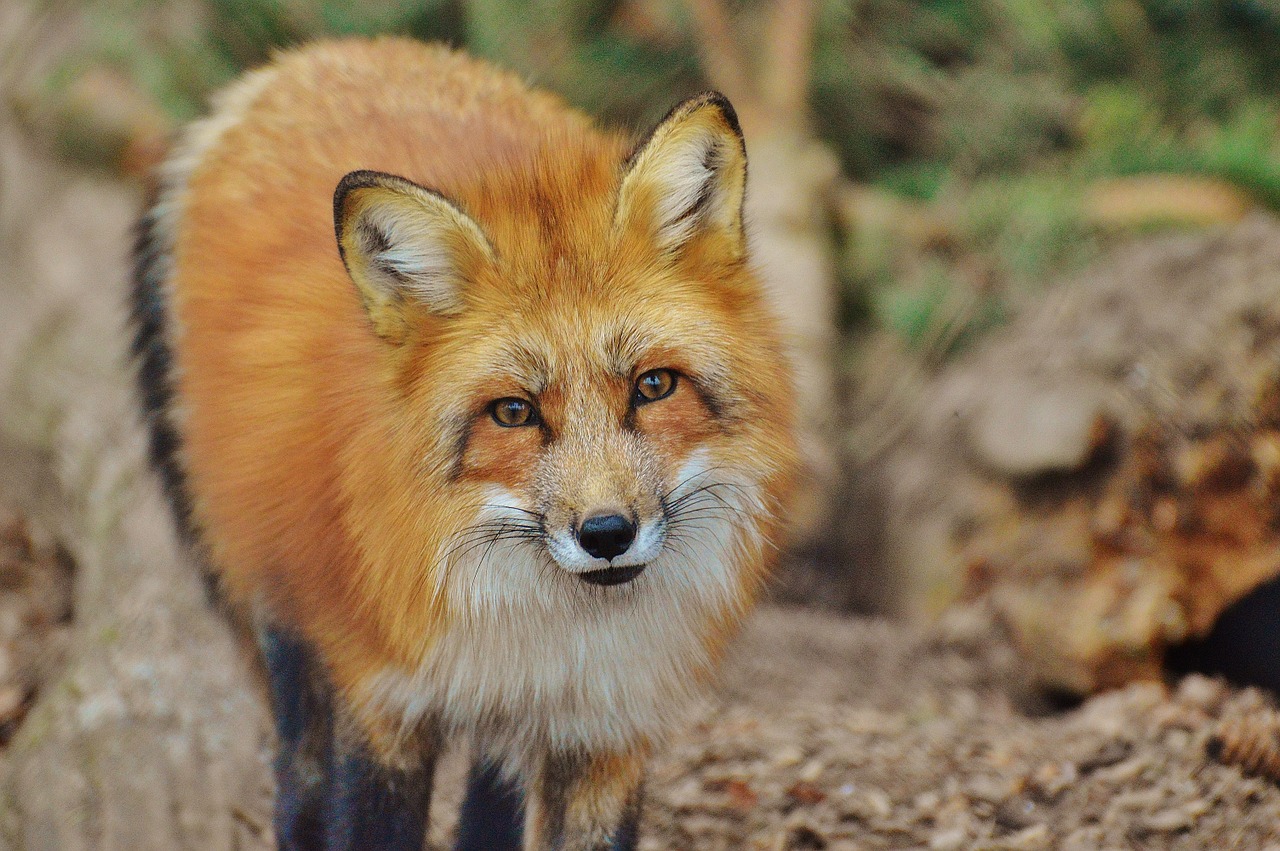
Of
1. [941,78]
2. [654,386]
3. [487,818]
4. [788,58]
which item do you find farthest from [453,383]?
[941,78]

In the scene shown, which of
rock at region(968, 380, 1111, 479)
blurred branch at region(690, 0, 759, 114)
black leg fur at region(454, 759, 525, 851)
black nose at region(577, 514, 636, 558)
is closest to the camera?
black nose at region(577, 514, 636, 558)

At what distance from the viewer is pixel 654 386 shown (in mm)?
2516

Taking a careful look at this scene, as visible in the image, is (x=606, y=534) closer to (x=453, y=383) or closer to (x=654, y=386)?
(x=654, y=386)

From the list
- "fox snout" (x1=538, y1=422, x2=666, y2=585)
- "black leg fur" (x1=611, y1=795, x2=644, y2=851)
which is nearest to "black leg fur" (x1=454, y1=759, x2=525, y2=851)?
"black leg fur" (x1=611, y1=795, x2=644, y2=851)

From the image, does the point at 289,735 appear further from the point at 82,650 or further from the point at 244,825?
the point at 82,650

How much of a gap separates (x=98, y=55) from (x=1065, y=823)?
22.3 feet

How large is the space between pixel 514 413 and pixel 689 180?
2.21ft

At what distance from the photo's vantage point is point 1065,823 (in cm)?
348

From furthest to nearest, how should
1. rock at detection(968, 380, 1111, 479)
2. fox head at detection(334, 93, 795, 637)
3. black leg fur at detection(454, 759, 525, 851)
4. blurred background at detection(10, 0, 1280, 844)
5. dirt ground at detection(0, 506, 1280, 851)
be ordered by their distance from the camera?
→ rock at detection(968, 380, 1111, 479), blurred background at detection(10, 0, 1280, 844), dirt ground at detection(0, 506, 1280, 851), black leg fur at detection(454, 759, 525, 851), fox head at detection(334, 93, 795, 637)

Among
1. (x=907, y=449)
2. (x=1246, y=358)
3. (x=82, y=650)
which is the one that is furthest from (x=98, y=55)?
(x=1246, y=358)

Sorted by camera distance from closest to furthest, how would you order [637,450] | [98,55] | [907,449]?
[637,450] < [907,449] < [98,55]

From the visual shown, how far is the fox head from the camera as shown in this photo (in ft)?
7.97

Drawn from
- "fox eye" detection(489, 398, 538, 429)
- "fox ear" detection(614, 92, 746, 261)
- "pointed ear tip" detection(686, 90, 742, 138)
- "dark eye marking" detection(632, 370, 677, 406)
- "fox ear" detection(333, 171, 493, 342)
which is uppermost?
"pointed ear tip" detection(686, 90, 742, 138)

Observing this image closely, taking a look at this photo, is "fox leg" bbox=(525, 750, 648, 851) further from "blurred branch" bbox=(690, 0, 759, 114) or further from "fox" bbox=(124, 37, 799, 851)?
"blurred branch" bbox=(690, 0, 759, 114)
